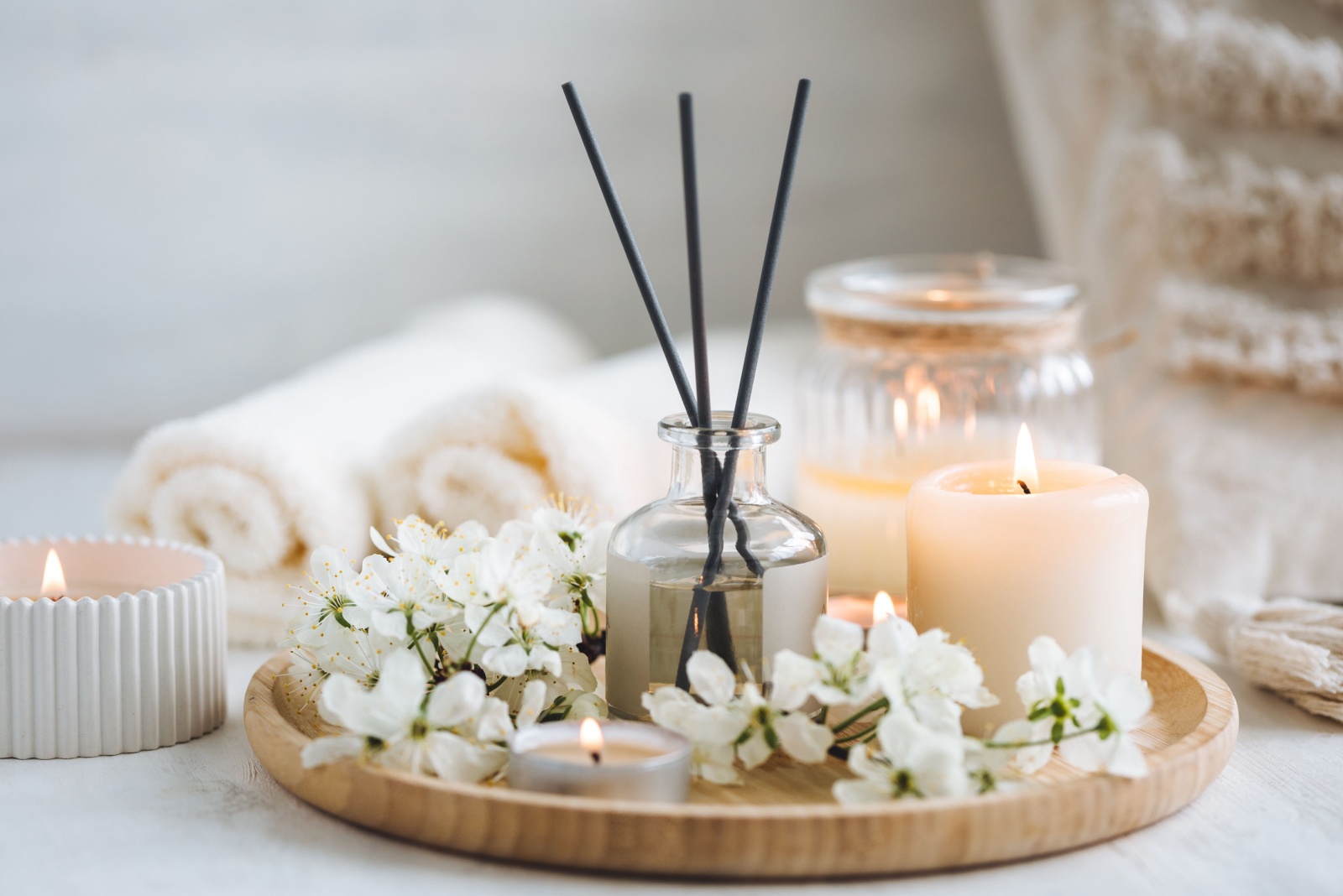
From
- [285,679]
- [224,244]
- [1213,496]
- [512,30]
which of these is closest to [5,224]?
[224,244]

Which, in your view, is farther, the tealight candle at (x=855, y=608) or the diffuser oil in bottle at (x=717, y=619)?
the tealight candle at (x=855, y=608)

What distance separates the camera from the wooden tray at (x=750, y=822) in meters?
0.43

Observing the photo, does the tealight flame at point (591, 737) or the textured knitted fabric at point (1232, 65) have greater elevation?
the textured knitted fabric at point (1232, 65)

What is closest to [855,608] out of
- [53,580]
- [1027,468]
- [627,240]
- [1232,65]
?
[1027,468]

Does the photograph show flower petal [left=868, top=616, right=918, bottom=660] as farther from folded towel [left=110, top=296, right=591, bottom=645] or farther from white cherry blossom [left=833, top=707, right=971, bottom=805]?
folded towel [left=110, top=296, right=591, bottom=645]

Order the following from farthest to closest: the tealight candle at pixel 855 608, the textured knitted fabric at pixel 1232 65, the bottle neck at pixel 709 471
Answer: the textured knitted fabric at pixel 1232 65 → the tealight candle at pixel 855 608 → the bottle neck at pixel 709 471

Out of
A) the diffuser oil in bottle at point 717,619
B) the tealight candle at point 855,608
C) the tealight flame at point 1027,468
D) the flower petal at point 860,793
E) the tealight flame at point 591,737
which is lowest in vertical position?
the tealight candle at point 855,608

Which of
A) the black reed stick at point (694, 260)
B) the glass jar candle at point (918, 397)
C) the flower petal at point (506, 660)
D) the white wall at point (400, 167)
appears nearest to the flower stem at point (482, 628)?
the flower petal at point (506, 660)

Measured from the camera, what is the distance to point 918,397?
2.68ft

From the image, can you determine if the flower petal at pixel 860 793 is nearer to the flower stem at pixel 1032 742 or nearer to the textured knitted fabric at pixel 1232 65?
the flower stem at pixel 1032 742

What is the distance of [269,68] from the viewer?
1275 mm

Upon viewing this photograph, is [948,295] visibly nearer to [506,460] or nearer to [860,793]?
[506,460]

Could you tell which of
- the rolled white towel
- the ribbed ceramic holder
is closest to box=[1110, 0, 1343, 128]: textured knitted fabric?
the rolled white towel

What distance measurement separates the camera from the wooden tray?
427 millimetres
